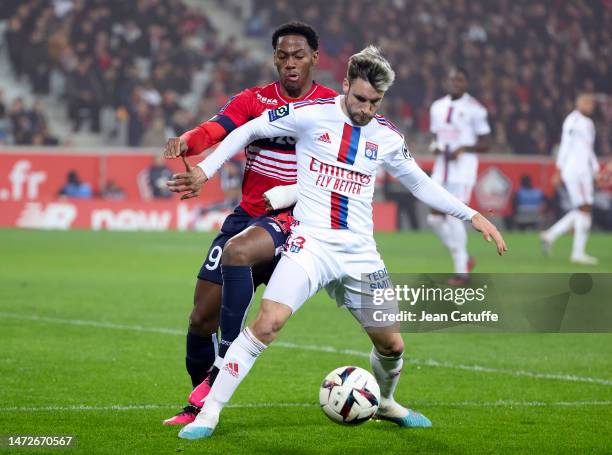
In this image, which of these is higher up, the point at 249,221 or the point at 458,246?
A: the point at 249,221

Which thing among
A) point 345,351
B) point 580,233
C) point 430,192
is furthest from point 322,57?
point 430,192

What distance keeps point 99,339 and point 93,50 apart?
16382 millimetres

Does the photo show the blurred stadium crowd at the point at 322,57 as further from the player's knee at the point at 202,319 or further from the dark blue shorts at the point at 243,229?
the player's knee at the point at 202,319

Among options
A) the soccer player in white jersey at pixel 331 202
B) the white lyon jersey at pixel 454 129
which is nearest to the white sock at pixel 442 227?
the white lyon jersey at pixel 454 129

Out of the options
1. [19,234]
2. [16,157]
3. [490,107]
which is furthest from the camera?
[490,107]

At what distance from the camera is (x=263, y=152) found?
6355 millimetres

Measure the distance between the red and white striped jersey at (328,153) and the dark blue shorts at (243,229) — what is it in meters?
0.19

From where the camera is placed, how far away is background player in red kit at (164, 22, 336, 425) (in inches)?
233

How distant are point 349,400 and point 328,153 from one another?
126 centimetres

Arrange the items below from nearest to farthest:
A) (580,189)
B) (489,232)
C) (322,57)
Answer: (489,232)
(580,189)
(322,57)

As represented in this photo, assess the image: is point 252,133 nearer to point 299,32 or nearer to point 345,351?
point 299,32

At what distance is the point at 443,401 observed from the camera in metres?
6.95

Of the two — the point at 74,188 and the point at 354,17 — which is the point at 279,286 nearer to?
the point at 74,188

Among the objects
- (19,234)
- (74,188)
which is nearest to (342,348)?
(19,234)
